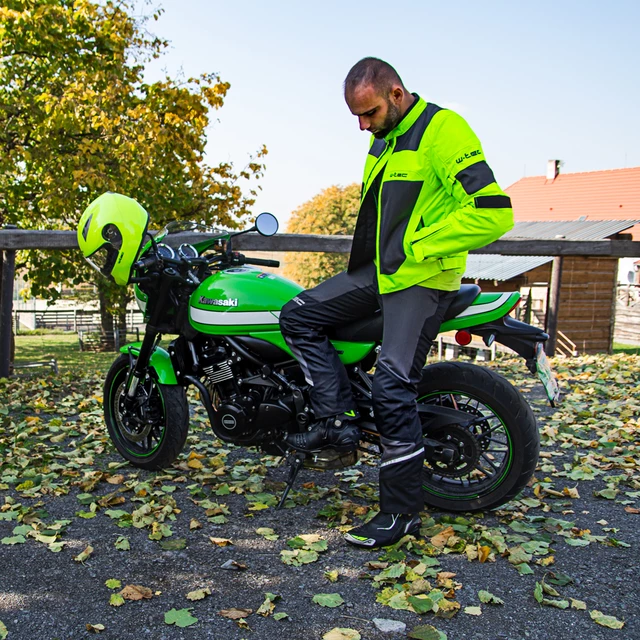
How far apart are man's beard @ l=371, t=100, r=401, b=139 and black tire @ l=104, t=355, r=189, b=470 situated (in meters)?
1.85

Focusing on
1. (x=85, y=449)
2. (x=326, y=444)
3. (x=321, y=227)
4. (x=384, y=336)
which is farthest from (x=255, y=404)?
(x=321, y=227)

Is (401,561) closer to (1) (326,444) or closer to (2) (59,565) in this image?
(1) (326,444)

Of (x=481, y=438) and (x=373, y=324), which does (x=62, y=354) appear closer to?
(x=373, y=324)

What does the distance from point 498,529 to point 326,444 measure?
91 cm

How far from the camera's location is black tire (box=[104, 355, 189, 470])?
4211 mm

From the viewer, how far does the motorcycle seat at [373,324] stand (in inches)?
138

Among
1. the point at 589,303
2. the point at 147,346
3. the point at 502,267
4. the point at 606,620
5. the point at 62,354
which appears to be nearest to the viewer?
the point at 606,620

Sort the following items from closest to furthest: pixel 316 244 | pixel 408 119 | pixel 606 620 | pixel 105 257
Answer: pixel 606 620
pixel 408 119
pixel 105 257
pixel 316 244

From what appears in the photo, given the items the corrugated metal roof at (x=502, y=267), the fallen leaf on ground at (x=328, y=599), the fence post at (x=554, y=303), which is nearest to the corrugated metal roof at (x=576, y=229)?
Result: the corrugated metal roof at (x=502, y=267)

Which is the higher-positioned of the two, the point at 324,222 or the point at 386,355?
the point at 324,222

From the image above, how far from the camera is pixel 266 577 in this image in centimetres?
306

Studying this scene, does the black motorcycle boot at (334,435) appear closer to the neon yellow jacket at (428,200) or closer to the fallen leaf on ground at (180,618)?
the neon yellow jacket at (428,200)

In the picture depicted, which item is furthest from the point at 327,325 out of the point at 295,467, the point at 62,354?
the point at 62,354

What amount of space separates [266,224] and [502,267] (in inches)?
1146
